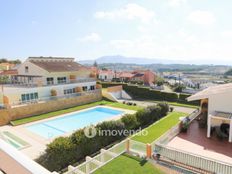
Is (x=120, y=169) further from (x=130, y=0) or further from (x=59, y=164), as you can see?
(x=130, y=0)

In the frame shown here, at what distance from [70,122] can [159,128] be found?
34.9 ft

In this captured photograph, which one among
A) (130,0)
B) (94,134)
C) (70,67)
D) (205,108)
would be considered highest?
(130,0)

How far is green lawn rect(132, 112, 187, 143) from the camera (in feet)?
57.1

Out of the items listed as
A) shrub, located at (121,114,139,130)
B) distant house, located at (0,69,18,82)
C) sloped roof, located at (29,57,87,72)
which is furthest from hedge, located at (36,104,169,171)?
distant house, located at (0,69,18,82)

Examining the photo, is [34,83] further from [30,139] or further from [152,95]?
[152,95]

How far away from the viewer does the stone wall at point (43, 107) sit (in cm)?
2255

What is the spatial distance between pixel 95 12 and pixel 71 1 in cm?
438

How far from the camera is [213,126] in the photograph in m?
15.1

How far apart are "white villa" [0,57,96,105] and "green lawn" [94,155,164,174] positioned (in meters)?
17.2

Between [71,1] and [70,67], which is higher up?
[71,1]

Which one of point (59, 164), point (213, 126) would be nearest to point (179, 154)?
point (213, 126)

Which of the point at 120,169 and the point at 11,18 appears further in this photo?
the point at 11,18

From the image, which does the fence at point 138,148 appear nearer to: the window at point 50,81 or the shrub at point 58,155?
the shrub at point 58,155

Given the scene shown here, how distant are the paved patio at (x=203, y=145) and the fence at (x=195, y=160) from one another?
1.43m
